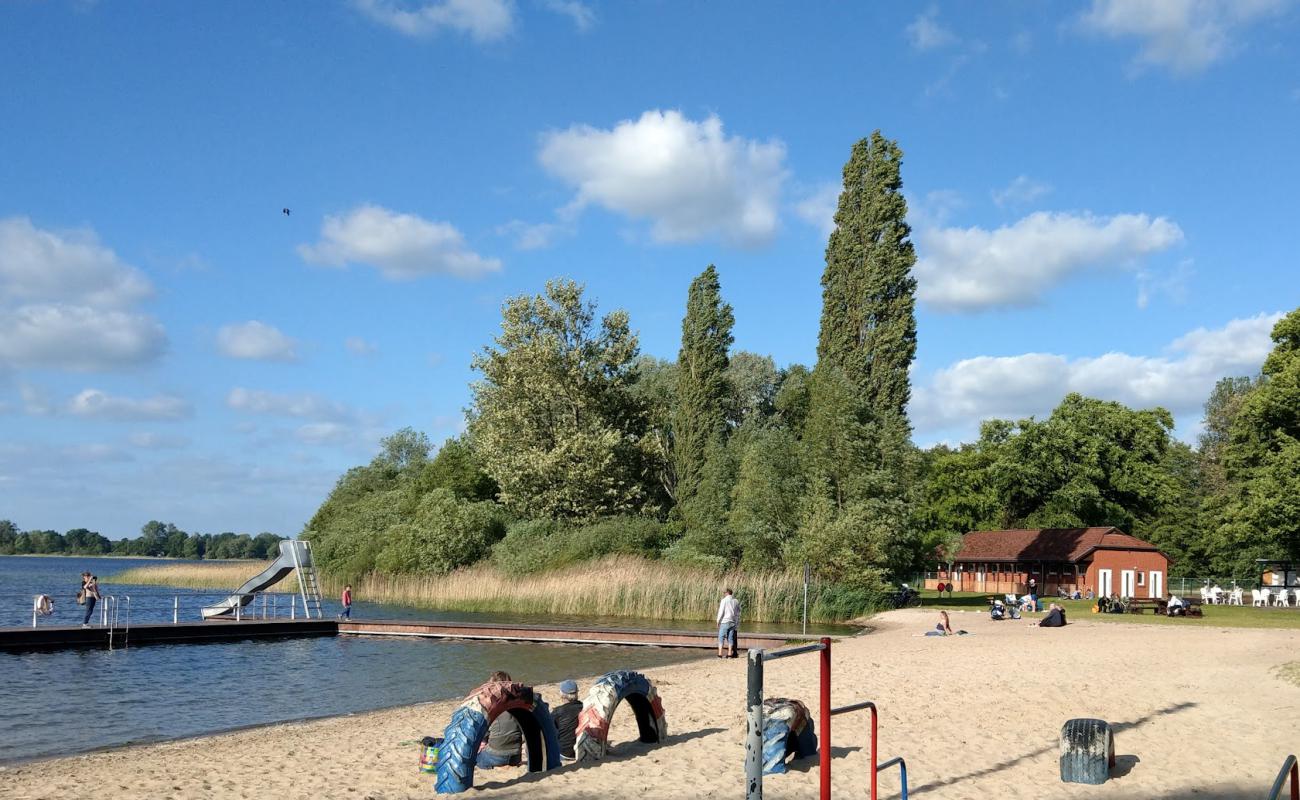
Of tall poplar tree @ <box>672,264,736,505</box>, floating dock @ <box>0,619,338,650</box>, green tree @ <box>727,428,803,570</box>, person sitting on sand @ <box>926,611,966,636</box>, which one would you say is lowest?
floating dock @ <box>0,619,338,650</box>

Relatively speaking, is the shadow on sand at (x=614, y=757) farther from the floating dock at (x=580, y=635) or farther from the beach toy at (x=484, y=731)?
the floating dock at (x=580, y=635)

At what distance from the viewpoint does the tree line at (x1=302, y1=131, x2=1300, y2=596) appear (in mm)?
45750

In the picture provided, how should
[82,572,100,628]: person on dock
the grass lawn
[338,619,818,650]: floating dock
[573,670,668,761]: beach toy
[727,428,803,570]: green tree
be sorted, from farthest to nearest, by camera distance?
[727,428,803,570]: green tree < the grass lawn < [82,572,100,628]: person on dock < [338,619,818,650]: floating dock < [573,670,668,761]: beach toy

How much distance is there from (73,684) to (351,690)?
6297mm

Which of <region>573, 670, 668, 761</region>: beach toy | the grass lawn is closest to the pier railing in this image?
<region>573, 670, 668, 761</region>: beach toy

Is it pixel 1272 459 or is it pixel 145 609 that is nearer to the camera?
pixel 1272 459

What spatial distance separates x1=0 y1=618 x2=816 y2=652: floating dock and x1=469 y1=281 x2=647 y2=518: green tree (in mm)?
20153

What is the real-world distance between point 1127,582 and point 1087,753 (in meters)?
55.6

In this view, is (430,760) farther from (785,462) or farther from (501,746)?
(785,462)

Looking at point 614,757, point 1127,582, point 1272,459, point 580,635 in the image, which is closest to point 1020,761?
point 614,757

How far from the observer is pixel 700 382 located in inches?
2356

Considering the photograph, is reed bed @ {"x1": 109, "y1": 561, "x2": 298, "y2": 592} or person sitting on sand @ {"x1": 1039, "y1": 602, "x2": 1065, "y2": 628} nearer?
person sitting on sand @ {"x1": 1039, "y1": 602, "x2": 1065, "y2": 628}

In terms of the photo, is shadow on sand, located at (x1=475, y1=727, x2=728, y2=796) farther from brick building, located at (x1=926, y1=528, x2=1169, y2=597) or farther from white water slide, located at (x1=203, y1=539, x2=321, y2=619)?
brick building, located at (x1=926, y1=528, x2=1169, y2=597)

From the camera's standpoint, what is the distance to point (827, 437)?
46.9m
